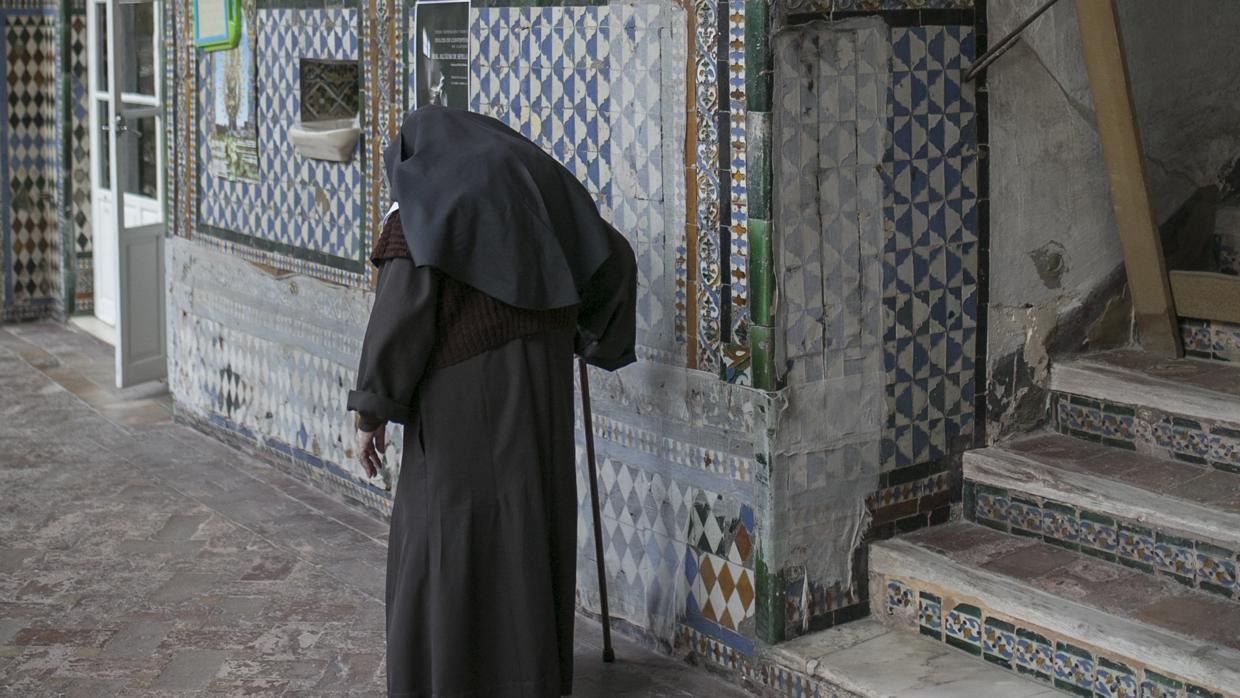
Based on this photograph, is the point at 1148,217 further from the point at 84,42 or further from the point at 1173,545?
the point at 84,42

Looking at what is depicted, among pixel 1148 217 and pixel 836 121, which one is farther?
pixel 1148 217

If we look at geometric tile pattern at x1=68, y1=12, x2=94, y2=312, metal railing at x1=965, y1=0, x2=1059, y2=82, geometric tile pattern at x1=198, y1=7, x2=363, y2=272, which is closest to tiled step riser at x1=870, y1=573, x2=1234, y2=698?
metal railing at x1=965, y1=0, x2=1059, y2=82

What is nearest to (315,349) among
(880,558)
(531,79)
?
(531,79)

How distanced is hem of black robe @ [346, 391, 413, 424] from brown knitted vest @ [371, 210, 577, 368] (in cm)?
14

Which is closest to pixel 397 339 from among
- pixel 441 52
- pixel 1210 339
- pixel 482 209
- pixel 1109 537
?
pixel 482 209

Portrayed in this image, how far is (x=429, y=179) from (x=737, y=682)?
5.44 feet

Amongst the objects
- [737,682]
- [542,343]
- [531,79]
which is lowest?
[737,682]

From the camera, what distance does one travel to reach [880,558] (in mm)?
4352

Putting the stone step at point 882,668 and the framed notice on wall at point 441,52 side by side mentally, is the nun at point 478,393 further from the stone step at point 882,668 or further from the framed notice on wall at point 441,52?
the framed notice on wall at point 441,52

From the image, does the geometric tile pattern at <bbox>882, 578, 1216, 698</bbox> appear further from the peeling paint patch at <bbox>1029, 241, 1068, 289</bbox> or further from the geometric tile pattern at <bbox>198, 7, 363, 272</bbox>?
the geometric tile pattern at <bbox>198, 7, 363, 272</bbox>

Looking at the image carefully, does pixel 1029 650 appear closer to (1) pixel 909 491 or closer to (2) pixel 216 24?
(1) pixel 909 491

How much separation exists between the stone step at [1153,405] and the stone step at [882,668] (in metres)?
0.89

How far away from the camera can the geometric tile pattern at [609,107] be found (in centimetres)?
445

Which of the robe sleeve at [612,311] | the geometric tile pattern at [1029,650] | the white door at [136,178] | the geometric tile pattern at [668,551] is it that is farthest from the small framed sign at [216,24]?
the geometric tile pattern at [1029,650]
